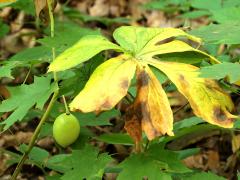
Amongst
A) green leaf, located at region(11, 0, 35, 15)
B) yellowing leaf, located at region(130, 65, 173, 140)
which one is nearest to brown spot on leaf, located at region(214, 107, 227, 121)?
yellowing leaf, located at region(130, 65, 173, 140)

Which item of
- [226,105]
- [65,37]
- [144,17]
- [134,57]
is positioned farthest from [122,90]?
[144,17]

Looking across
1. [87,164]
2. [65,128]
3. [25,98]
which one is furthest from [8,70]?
[87,164]

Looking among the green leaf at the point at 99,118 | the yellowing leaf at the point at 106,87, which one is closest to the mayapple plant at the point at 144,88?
the yellowing leaf at the point at 106,87

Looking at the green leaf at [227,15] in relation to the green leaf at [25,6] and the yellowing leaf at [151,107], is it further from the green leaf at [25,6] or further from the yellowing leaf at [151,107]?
the green leaf at [25,6]

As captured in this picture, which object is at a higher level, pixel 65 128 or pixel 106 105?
pixel 106 105

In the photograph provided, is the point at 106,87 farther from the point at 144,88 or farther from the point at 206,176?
the point at 206,176

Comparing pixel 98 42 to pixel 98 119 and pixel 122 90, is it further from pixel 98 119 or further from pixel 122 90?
pixel 98 119
